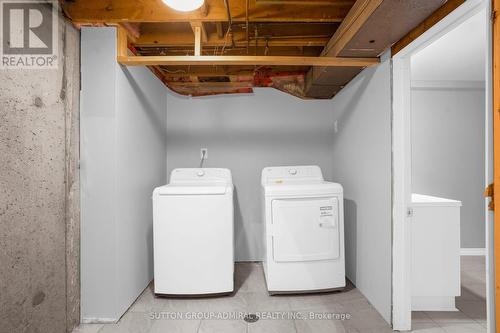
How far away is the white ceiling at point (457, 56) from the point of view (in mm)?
2282

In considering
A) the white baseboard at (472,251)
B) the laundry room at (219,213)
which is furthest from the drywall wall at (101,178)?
the white baseboard at (472,251)

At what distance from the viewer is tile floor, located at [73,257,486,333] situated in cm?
194

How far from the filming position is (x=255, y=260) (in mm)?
3256

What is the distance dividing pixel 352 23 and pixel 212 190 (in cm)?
155

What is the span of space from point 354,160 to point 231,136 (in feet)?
4.64

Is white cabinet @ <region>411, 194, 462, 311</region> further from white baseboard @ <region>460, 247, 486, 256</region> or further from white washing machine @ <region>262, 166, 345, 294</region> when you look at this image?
white baseboard @ <region>460, 247, 486, 256</region>

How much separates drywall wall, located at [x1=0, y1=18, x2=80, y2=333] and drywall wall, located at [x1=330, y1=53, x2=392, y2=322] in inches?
87.4

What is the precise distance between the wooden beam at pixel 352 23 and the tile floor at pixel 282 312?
6.52ft

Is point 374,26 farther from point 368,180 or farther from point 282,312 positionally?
point 282,312

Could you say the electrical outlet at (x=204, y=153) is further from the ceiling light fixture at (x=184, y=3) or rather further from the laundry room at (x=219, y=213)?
the ceiling light fixture at (x=184, y=3)

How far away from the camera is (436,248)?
6.99 feet

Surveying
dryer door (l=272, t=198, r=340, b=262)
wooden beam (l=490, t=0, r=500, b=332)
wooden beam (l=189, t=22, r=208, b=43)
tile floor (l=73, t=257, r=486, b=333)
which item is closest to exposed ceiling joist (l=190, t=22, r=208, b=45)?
wooden beam (l=189, t=22, r=208, b=43)

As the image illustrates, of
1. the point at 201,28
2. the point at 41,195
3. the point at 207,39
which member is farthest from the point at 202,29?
the point at 41,195

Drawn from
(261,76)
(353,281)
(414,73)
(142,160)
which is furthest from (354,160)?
(142,160)
